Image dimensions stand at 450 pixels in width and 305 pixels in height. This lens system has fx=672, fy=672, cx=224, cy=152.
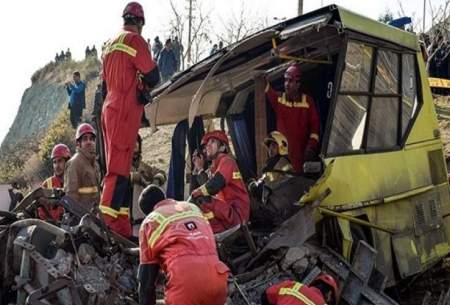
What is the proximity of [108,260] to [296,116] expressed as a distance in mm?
3068

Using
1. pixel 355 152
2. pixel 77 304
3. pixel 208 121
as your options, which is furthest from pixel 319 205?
pixel 208 121

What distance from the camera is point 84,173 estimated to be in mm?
6223

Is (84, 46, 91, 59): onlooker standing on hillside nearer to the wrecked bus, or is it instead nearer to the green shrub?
the green shrub

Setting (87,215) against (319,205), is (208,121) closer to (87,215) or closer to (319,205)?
(319,205)

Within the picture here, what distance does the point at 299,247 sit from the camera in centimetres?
524

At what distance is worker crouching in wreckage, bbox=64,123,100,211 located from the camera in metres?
6.15

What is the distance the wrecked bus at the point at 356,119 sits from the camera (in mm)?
5551

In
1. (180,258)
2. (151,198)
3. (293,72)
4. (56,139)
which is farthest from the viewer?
(56,139)

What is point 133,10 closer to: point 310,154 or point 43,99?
point 310,154

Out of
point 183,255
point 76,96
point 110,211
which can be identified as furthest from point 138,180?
point 76,96

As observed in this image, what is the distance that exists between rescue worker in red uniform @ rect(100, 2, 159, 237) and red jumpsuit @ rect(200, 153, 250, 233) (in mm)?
697

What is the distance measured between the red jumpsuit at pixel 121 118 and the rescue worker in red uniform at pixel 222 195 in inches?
26.5

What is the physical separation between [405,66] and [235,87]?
187 cm

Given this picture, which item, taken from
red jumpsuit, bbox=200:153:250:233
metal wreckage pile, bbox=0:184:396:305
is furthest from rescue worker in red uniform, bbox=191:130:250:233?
metal wreckage pile, bbox=0:184:396:305
